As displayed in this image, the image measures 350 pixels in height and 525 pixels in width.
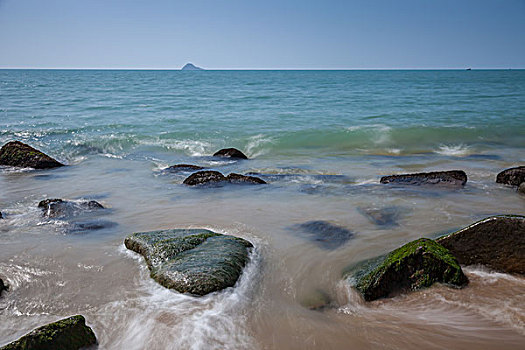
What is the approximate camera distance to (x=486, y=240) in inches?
151

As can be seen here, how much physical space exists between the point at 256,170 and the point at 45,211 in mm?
5183

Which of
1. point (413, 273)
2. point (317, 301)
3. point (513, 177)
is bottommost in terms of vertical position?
point (317, 301)

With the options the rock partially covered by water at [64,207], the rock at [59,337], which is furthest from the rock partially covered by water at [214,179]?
the rock at [59,337]

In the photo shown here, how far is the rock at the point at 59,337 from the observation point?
98.0 inches

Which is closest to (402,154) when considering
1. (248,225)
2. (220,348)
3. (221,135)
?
(221,135)

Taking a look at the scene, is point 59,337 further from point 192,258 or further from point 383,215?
point 383,215

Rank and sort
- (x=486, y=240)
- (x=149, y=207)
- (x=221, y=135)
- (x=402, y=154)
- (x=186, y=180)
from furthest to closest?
(x=221, y=135)
(x=402, y=154)
(x=186, y=180)
(x=149, y=207)
(x=486, y=240)

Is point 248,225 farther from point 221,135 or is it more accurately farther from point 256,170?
point 221,135

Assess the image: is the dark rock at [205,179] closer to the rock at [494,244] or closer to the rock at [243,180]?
the rock at [243,180]

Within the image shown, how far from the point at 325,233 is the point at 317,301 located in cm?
175

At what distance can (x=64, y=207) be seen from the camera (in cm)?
628

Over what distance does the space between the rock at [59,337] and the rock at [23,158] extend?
8.50 meters

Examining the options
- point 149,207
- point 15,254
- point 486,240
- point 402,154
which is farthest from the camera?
point 402,154

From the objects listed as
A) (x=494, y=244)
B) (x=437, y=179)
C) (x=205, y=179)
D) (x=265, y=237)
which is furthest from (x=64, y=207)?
(x=437, y=179)
